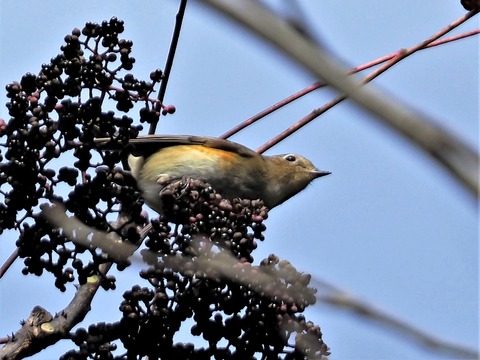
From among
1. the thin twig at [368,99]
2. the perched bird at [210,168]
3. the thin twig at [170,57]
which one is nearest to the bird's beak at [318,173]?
the perched bird at [210,168]

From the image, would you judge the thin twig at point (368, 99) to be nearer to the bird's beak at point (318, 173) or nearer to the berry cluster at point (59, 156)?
the berry cluster at point (59, 156)

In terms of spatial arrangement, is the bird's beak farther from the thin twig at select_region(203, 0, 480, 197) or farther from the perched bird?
the thin twig at select_region(203, 0, 480, 197)

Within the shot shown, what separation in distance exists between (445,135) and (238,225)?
337 centimetres

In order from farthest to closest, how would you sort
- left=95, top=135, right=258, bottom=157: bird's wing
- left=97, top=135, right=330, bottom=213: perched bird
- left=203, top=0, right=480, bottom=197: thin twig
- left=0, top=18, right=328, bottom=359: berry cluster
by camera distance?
left=95, top=135, right=258, bottom=157: bird's wing → left=97, top=135, right=330, bottom=213: perched bird → left=0, top=18, right=328, bottom=359: berry cluster → left=203, top=0, right=480, bottom=197: thin twig

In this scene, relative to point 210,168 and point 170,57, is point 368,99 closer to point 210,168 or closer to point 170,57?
point 170,57

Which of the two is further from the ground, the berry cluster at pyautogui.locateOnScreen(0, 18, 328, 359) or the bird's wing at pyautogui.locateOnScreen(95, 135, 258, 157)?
the bird's wing at pyautogui.locateOnScreen(95, 135, 258, 157)

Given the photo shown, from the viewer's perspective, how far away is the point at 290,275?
12.8 feet

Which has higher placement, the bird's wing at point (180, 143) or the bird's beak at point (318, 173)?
the bird's beak at point (318, 173)

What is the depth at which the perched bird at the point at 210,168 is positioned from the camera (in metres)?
6.82

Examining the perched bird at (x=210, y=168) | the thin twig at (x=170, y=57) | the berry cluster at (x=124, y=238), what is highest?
the perched bird at (x=210, y=168)

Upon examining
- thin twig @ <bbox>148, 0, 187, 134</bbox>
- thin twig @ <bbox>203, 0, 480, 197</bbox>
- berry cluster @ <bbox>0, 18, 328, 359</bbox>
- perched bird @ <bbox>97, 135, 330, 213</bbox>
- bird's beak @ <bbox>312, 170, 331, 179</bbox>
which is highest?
bird's beak @ <bbox>312, 170, 331, 179</bbox>

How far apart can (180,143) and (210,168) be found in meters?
0.37

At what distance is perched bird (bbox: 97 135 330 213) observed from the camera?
22.4 feet

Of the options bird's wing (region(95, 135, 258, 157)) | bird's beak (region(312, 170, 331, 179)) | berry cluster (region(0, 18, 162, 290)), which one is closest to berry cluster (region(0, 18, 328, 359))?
berry cluster (region(0, 18, 162, 290))
